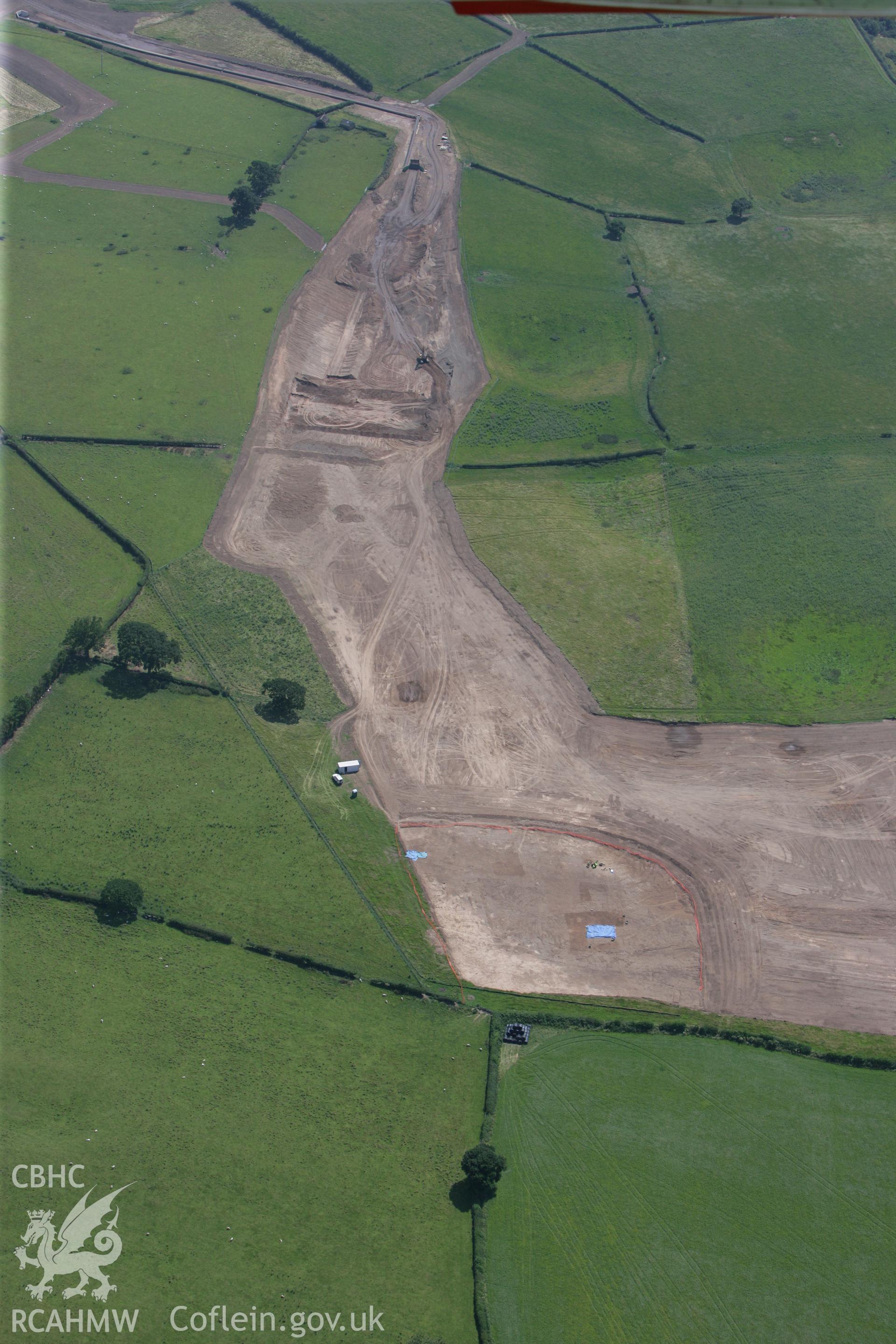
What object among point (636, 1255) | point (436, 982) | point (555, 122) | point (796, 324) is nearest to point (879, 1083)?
point (636, 1255)

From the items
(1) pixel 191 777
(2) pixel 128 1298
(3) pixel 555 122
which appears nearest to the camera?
(2) pixel 128 1298

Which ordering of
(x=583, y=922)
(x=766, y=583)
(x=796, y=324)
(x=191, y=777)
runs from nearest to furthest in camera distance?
(x=583, y=922)
(x=191, y=777)
(x=766, y=583)
(x=796, y=324)

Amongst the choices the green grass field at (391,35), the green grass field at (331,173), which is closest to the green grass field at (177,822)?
the green grass field at (331,173)

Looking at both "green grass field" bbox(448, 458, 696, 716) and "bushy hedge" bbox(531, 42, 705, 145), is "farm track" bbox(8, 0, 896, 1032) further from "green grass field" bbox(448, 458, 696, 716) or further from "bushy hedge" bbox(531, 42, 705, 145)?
"bushy hedge" bbox(531, 42, 705, 145)

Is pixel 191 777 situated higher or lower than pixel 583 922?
higher

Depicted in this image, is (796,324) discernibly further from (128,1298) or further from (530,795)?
(128,1298)

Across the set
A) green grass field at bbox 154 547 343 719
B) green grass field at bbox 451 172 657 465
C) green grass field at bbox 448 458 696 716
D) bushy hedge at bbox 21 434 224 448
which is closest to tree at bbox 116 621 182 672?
green grass field at bbox 154 547 343 719

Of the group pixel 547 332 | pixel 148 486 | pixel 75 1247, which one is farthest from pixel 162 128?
pixel 75 1247
